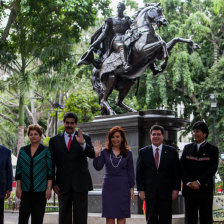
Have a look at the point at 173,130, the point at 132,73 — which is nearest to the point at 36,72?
the point at 132,73

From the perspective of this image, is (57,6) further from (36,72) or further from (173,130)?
(173,130)

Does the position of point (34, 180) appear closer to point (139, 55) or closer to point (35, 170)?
point (35, 170)

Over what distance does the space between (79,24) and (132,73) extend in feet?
37.1

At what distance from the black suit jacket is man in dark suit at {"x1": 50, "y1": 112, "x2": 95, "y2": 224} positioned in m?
1.47

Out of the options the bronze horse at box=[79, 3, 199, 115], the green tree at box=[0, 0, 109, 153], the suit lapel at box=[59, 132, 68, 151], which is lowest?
A: the suit lapel at box=[59, 132, 68, 151]

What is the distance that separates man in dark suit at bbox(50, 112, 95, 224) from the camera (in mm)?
6688

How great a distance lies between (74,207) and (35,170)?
0.81 metres

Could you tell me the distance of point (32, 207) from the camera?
663cm

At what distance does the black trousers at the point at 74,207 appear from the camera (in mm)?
6680

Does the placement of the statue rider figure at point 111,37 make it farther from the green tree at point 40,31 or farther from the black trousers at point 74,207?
the green tree at point 40,31

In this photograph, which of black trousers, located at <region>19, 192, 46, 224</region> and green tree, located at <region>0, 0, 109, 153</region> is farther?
green tree, located at <region>0, 0, 109, 153</region>

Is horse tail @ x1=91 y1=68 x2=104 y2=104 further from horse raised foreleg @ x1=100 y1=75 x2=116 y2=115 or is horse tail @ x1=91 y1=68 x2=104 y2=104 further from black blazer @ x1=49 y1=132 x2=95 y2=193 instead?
black blazer @ x1=49 y1=132 x2=95 y2=193

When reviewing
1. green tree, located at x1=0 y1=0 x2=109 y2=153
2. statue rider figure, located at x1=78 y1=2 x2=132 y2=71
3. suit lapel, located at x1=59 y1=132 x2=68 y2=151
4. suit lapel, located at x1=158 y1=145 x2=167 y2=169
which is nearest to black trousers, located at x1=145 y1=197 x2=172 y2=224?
suit lapel, located at x1=158 y1=145 x2=167 y2=169

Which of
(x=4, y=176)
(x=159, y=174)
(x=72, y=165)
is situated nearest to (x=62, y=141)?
(x=72, y=165)
